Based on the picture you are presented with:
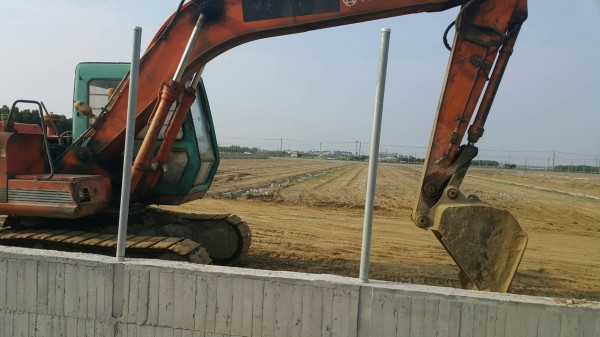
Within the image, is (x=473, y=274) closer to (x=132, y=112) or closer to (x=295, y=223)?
(x=132, y=112)

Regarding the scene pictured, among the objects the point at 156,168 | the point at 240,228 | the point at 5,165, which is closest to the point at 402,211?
the point at 240,228

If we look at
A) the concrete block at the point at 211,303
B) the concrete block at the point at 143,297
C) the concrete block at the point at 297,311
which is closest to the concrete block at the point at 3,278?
the concrete block at the point at 143,297

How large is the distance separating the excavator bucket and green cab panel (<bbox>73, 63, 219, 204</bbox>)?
3.62 m

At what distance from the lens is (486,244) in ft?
14.1

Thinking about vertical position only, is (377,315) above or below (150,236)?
above

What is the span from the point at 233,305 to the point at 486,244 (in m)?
2.38

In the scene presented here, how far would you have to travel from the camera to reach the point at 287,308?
329 cm

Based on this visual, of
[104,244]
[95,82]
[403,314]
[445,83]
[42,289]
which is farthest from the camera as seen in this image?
[95,82]

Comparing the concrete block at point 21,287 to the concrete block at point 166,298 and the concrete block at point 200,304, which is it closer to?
the concrete block at point 166,298

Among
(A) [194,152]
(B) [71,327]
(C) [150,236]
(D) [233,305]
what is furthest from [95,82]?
(D) [233,305]

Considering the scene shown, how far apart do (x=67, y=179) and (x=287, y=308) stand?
3470 millimetres

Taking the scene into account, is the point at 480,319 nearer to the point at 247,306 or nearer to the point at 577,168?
the point at 247,306

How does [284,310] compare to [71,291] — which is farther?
[71,291]

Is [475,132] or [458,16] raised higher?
[458,16]
